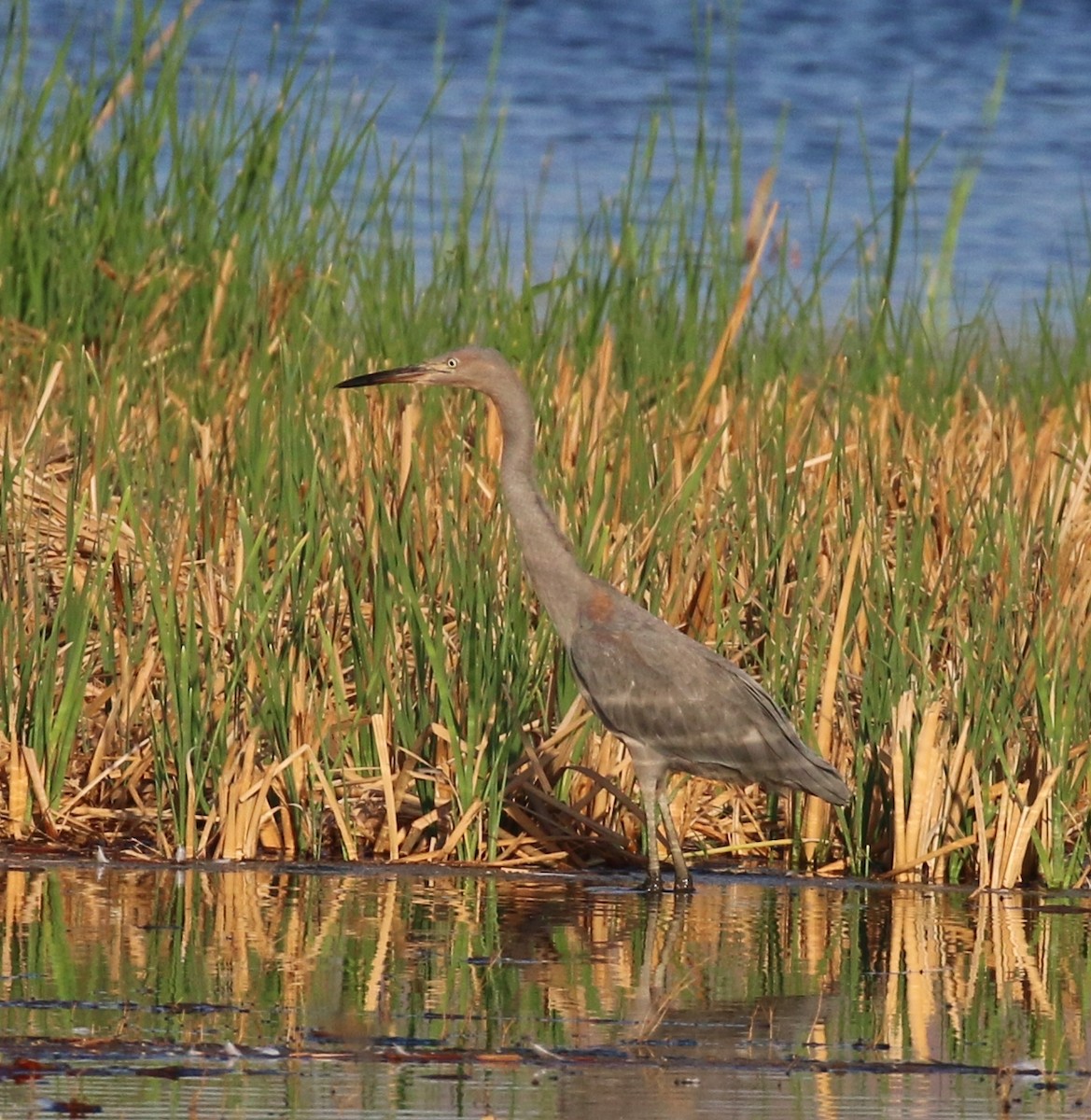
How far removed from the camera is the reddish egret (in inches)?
242

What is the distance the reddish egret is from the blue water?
26.4ft

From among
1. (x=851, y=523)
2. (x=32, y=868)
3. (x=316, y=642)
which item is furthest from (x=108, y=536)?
(x=851, y=523)

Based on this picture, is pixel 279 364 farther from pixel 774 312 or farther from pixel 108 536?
pixel 774 312

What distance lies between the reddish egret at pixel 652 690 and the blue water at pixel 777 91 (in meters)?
8.04

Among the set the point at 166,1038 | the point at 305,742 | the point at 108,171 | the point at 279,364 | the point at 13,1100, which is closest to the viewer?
the point at 13,1100

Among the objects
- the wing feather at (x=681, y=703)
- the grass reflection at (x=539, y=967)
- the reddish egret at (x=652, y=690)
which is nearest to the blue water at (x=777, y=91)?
the reddish egret at (x=652, y=690)

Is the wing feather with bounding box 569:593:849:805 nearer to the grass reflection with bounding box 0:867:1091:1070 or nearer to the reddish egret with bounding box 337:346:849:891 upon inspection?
the reddish egret with bounding box 337:346:849:891

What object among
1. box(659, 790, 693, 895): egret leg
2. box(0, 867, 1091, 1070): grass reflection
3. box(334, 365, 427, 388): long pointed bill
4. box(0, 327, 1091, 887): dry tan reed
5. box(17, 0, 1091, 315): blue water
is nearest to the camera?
box(0, 867, 1091, 1070): grass reflection

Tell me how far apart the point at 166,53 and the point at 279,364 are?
1.86 meters

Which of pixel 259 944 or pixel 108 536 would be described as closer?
pixel 259 944

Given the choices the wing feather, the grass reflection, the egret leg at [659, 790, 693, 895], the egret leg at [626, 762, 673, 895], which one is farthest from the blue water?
the grass reflection

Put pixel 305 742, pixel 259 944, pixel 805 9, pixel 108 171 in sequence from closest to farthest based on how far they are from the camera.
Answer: pixel 259 944 → pixel 305 742 → pixel 108 171 → pixel 805 9

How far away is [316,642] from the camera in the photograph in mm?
6648

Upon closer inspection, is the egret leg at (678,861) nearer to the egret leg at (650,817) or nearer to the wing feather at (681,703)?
the egret leg at (650,817)
